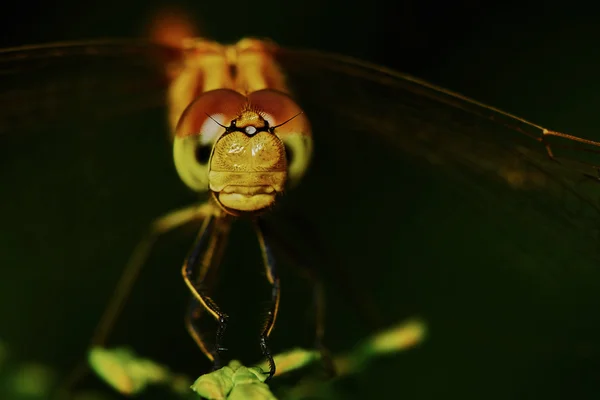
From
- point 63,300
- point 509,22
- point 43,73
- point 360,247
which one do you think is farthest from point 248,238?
point 509,22

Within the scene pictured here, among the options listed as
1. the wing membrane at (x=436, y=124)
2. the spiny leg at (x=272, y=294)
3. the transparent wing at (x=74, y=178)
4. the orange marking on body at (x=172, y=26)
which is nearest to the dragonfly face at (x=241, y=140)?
the spiny leg at (x=272, y=294)

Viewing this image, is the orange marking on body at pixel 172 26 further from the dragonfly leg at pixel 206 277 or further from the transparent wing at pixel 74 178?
the dragonfly leg at pixel 206 277

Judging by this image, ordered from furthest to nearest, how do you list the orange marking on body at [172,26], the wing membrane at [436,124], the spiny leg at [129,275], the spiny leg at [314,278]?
the orange marking on body at [172,26] → the spiny leg at [129,275] → the wing membrane at [436,124] → the spiny leg at [314,278]

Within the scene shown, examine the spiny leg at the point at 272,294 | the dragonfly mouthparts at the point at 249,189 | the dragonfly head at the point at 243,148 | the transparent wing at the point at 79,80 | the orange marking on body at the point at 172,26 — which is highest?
the orange marking on body at the point at 172,26

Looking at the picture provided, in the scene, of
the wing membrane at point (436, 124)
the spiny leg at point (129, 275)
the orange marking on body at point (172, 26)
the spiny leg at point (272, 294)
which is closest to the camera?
the spiny leg at point (272, 294)

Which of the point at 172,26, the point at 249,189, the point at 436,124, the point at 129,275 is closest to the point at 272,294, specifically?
the point at 249,189
